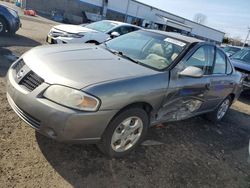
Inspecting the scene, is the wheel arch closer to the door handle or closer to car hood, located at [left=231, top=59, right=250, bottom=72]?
the door handle

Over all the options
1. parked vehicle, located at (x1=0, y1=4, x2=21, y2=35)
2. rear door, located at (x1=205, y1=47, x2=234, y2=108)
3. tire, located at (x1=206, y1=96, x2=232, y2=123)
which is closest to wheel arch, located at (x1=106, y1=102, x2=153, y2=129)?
rear door, located at (x1=205, y1=47, x2=234, y2=108)

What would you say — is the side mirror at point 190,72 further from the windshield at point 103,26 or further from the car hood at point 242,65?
the windshield at point 103,26

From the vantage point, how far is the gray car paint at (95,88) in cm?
290

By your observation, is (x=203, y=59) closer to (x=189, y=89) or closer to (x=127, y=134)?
(x=189, y=89)

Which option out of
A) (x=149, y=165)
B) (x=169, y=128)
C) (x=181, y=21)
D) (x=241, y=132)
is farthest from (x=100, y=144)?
(x=181, y=21)

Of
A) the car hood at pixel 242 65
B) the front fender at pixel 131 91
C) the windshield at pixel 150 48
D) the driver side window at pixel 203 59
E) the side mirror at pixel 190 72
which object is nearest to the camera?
the front fender at pixel 131 91

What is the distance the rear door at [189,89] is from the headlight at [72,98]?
1.32 meters

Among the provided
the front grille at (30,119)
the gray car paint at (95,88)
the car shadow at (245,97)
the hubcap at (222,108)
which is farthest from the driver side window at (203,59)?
the car shadow at (245,97)

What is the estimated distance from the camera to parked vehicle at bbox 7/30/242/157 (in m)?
2.91

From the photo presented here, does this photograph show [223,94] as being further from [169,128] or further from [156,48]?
[156,48]

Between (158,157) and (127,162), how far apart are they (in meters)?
0.55

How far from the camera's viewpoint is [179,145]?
446cm

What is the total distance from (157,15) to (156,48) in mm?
48609

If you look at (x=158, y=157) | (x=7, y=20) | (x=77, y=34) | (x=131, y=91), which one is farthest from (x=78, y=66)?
(x=7, y=20)
